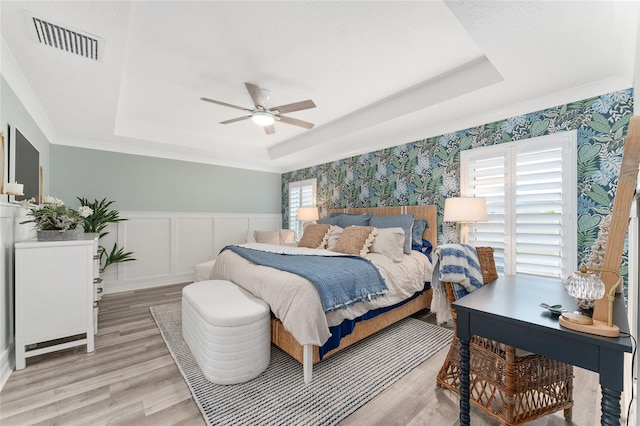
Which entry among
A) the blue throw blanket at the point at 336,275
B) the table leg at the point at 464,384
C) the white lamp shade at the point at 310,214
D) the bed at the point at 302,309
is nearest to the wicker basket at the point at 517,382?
the table leg at the point at 464,384

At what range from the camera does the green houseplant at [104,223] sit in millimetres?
3936

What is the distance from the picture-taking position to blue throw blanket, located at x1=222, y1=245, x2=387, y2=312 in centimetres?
206

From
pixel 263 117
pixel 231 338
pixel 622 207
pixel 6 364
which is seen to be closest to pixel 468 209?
pixel 622 207

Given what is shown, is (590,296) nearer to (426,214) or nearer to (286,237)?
(426,214)

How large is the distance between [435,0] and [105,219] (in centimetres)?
484

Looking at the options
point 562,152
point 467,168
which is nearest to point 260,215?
point 467,168

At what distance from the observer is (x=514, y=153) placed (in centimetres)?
284

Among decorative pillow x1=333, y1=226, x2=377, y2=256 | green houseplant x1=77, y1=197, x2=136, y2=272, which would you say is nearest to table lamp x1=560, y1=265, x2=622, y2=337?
decorative pillow x1=333, y1=226, x2=377, y2=256

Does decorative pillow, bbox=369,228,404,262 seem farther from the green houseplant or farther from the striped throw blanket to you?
the green houseplant

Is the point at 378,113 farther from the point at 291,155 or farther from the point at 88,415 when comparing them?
the point at 88,415

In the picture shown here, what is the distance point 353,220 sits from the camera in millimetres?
4105

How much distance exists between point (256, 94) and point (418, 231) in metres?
2.51

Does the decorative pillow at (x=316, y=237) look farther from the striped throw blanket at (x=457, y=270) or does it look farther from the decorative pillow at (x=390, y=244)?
the striped throw blanket at (x=457, y=270)

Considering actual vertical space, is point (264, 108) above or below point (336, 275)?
above
